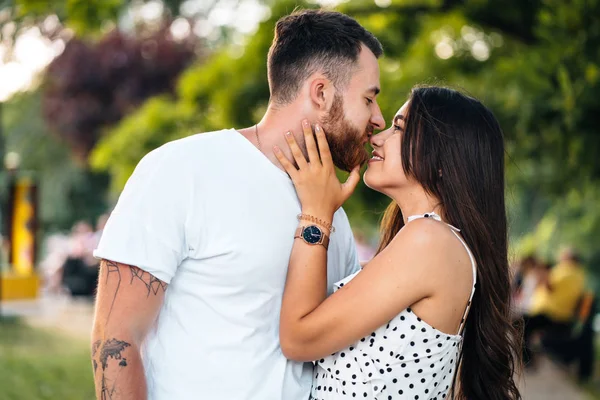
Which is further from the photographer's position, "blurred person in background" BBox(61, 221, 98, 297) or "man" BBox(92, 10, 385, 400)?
"blurred person in background" BBox(61, 221, 98, 297)

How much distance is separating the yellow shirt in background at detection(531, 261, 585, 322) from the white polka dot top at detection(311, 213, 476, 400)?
33.0 feet

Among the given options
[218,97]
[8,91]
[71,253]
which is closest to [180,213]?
[218,97]

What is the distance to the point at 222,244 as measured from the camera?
2.51m

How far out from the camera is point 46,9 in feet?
22.4

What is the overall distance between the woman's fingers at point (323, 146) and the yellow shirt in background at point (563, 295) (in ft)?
33.7

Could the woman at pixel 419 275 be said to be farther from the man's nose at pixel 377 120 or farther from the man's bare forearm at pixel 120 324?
the man's bare forearm at pixel 120 324

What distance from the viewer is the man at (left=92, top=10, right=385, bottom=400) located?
2428mm

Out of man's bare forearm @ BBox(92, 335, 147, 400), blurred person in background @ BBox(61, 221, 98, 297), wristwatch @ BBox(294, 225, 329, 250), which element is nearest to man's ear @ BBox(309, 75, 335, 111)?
wristwatch @ BBox(294, 225, 329, 250)

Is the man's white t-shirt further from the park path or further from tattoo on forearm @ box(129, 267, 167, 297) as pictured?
the park path

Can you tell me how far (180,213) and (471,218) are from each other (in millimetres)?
1026

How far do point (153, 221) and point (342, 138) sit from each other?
748mm

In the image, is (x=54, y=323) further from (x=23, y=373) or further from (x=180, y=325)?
A: (x=180, y=325)

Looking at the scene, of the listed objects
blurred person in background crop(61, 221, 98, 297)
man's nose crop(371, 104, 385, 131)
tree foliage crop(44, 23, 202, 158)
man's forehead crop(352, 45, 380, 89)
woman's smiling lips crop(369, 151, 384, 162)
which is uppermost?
man's forehead crop(352, 45, 380, 89)

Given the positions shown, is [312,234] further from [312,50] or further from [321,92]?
[312,50]
